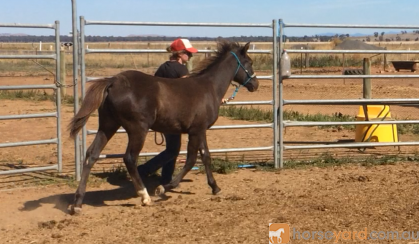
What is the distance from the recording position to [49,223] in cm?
564

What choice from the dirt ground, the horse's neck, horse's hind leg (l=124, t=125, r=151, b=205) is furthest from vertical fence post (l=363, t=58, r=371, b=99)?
horse's hind leg (l=124, t=125, r=151, b=205)

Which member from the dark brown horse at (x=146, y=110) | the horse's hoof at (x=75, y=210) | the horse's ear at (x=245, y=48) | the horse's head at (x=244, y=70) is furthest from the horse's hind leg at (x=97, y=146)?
the horse's ear at (x=245, y=48)

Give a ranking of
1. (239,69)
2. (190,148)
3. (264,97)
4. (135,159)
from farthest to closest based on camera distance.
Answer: (264,97), (239,69), (190,148), (135,159)

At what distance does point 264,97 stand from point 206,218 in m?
13.0

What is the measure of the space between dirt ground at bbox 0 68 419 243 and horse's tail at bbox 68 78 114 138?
91 centimetres

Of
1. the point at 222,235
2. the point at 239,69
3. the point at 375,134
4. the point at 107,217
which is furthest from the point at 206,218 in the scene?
the point at 375,134

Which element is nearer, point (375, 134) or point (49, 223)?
point (49, 223)

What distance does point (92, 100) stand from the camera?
6023 mm

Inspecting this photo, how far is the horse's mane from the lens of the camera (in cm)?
711

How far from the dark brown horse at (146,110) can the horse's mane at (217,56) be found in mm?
66

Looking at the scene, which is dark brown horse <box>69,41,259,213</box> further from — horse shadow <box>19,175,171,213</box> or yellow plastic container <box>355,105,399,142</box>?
yellow plastic container <box>355,105,399,142</box>

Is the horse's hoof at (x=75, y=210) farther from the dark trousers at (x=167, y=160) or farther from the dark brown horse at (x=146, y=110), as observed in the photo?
the dark trousers at (x=167, y=160)

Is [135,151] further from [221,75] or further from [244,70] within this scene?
[244,70]

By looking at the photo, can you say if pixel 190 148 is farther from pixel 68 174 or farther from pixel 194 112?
pixel 68 174
